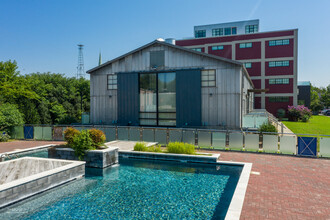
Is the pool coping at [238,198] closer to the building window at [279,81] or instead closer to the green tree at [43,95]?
the green tree at [43,95]

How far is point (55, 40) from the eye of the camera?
24.6m

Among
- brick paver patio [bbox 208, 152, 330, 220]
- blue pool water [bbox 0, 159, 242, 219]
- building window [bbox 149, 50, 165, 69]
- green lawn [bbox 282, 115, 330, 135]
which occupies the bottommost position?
blue pool water [bbox 0, 159, 242, 219]

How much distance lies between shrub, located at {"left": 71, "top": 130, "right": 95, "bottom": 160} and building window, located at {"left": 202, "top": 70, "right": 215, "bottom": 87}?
10896mm

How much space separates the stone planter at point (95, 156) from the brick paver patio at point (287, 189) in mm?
5586

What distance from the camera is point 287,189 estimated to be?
7988 millimetres

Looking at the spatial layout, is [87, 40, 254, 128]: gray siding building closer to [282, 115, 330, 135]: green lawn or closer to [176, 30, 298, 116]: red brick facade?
[282, 115, 330, 135]: green lawn

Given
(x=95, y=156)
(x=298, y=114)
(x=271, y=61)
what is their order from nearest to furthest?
(x=95, y=156) → (x=298, y=114) → (x=271, y=61)

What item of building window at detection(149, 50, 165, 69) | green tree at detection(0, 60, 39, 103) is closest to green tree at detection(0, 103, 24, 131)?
green tree at detection(0, 60, 39, 103)

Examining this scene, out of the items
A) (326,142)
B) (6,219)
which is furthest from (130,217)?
(326,142)

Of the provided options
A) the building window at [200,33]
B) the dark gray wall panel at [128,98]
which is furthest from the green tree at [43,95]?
the building window at [200,33]

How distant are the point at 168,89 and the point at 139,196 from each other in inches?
535

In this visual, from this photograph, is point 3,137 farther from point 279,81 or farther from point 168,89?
point 279,81

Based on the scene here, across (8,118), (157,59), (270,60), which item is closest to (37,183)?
(8,118)

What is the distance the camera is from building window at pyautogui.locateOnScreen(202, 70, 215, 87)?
19.6 meters
